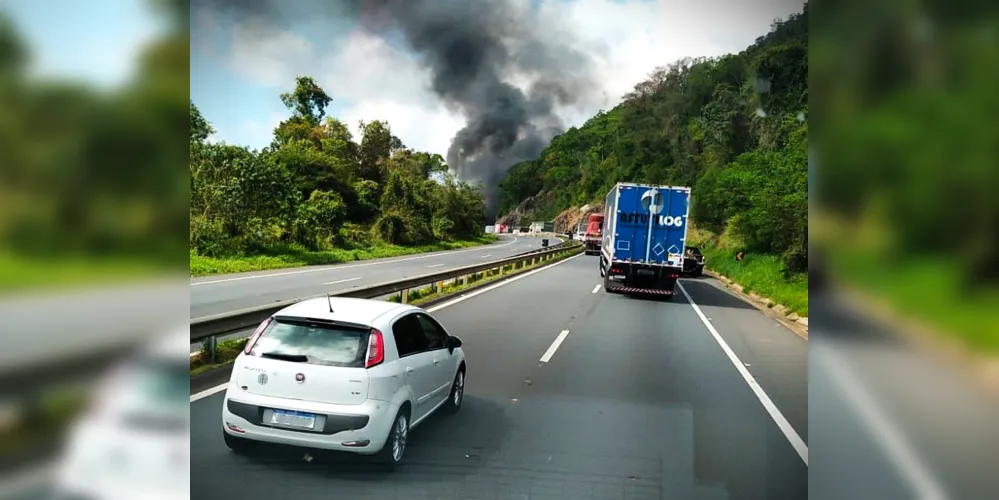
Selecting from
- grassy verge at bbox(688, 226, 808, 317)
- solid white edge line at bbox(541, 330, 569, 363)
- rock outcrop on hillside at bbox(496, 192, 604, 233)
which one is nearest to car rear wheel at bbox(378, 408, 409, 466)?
solid white edge line at bbox(541, 330, 569, 363)

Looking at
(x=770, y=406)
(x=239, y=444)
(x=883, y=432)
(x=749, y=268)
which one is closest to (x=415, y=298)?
(x=770, y=406)

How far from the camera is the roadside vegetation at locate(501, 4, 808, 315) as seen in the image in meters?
5.25

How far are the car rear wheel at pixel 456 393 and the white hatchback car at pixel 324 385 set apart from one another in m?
0.93

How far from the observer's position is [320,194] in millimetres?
7238

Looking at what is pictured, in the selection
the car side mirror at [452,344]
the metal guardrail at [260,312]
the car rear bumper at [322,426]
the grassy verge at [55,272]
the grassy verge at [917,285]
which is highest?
the grassy verge at [917,285]

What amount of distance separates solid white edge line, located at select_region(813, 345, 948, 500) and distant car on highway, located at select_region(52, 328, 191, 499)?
150 inches

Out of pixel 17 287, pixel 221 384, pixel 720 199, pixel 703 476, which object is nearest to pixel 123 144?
pixel 17 287

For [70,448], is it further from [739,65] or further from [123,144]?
[739,65]

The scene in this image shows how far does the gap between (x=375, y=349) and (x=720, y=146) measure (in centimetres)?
893

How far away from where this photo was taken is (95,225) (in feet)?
10.8

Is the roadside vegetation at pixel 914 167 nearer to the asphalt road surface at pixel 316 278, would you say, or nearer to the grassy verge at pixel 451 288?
the asphalt road surface at pixel 316 278

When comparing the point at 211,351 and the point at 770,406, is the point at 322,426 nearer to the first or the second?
the point at 211,351

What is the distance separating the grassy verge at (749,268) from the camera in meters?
11.5

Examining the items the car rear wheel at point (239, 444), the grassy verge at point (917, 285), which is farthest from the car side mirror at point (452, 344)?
the grassy verge at point (917, 285)
